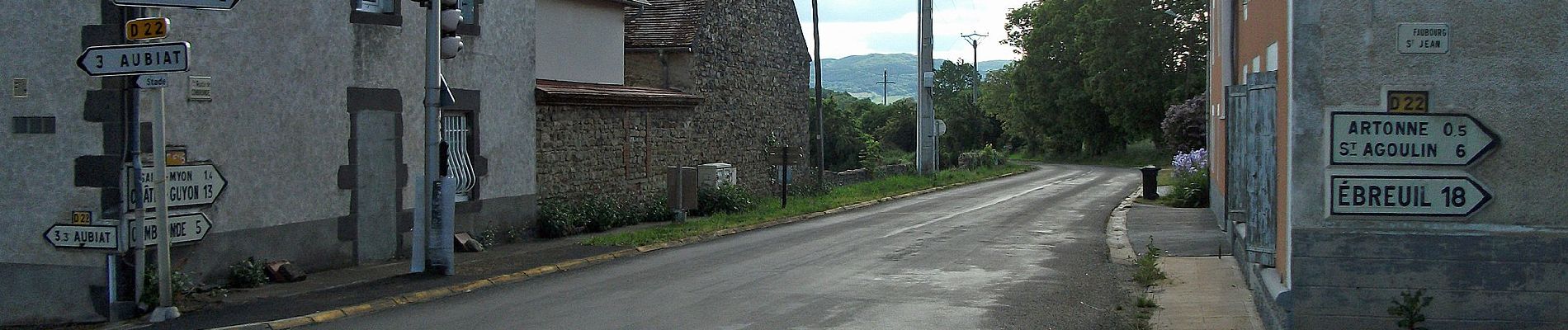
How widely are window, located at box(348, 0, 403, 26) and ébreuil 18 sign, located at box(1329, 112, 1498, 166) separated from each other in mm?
10442

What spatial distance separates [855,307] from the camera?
1116cm

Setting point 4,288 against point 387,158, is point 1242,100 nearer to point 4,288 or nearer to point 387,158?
point 387,158

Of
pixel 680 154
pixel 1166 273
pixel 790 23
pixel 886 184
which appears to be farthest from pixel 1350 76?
pixel 886 184

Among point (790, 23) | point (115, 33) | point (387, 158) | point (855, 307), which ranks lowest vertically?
point (855, 307)

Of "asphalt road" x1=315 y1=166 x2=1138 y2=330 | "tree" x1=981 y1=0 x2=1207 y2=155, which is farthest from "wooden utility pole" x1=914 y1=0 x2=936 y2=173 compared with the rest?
"tree" x1=981 y1=0 x2=1207 y2=155

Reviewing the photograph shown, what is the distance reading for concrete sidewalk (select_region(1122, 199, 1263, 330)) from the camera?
10469 mm

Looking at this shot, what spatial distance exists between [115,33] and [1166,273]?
34.5 ft

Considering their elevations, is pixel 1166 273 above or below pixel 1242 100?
below

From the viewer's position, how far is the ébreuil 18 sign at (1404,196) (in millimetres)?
8031

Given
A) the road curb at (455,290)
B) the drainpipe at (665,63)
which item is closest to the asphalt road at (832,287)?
the road curb at (455,290)

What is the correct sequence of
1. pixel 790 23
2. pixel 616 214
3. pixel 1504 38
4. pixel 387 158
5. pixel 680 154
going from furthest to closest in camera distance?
pixel 790 23 < pixel 680 154 < pixel 616 214 < pixel 387 158 < pixel 1504 38

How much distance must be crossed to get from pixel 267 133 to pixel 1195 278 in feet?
31.7

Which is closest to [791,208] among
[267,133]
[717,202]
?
[717,202]

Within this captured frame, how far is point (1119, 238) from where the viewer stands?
762 inches
